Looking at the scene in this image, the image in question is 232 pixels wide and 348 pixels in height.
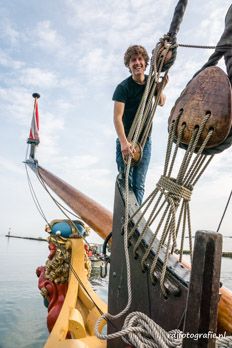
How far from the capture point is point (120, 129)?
82.6 inches

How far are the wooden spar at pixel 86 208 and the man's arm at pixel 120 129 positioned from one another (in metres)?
0.89

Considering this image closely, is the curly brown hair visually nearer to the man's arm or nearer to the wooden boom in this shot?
the man's arm

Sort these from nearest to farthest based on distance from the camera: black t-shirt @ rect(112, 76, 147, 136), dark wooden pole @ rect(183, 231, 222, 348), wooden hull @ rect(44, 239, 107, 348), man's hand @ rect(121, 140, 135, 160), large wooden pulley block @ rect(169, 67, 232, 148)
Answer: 1. dark wooden pole @ rect(183, 231, 222, 348)
2. large wooden pulley block @ rect(169, 67, 232, 148)
3. man's hand @ rect(121, 140, 135, 160)
4. black t-shirt @ rect(112, 76, 147, 136)
5. wooden hull @ rect(44, 239, 107, 348)

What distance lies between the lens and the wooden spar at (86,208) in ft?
8.62

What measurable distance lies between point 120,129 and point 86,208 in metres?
1.24

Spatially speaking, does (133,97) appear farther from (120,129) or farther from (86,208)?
(86,208)

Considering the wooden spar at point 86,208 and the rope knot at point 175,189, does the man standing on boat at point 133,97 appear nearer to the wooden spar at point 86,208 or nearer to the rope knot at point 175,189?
the wooden spar at point 86,208

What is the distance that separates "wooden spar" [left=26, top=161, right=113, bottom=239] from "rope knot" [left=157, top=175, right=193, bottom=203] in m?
1.21

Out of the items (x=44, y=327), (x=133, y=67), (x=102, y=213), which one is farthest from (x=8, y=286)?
(x=133, y=67)

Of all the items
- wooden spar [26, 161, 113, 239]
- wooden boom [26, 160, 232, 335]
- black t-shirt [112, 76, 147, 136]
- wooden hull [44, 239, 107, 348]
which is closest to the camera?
wooden boom [26, 160, 232, 335]

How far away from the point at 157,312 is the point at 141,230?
1.45 feet

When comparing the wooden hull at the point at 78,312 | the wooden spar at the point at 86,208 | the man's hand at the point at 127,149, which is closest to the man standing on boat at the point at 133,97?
the man's hand at the point at 127,149

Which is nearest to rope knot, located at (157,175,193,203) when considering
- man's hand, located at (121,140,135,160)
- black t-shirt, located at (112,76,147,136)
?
man's hand, located at (121,140,135,160)

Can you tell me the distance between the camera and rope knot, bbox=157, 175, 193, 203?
4.54 ft
